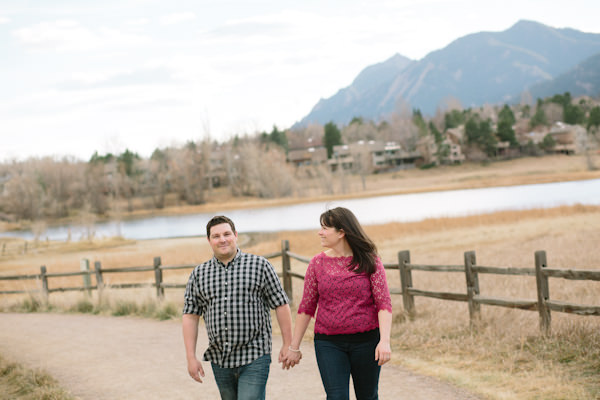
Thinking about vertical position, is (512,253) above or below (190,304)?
below

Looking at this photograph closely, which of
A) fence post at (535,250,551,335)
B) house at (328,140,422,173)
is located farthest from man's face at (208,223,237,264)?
house at (328,140,422,173)

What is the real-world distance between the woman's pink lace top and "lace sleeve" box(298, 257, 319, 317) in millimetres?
52

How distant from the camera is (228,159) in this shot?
105500 mm

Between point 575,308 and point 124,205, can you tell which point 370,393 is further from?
point 124,205

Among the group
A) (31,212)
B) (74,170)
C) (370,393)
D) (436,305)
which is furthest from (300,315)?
(74,170)

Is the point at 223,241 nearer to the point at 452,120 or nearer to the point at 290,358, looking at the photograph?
the point at 290,358

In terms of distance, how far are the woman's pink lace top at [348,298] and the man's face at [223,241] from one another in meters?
0.56

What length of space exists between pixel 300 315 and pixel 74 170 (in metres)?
120

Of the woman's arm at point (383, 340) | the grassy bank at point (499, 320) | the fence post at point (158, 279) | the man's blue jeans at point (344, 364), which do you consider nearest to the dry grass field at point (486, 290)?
the grassy bank at point (499, 320)

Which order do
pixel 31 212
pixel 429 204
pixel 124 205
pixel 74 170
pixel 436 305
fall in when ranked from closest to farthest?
pixel 436 305, pixel 429 204, pixel 31 212, pixel 124 205, pixel 74 170

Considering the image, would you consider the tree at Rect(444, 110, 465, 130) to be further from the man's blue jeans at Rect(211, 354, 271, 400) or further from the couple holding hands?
the man's blue jeans at Rect(211, 354, 271, 400)

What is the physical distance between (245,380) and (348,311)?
0.75 m

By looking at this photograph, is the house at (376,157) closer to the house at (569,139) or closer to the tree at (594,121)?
the house at (569,139)

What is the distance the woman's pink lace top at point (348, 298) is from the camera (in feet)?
12.6
